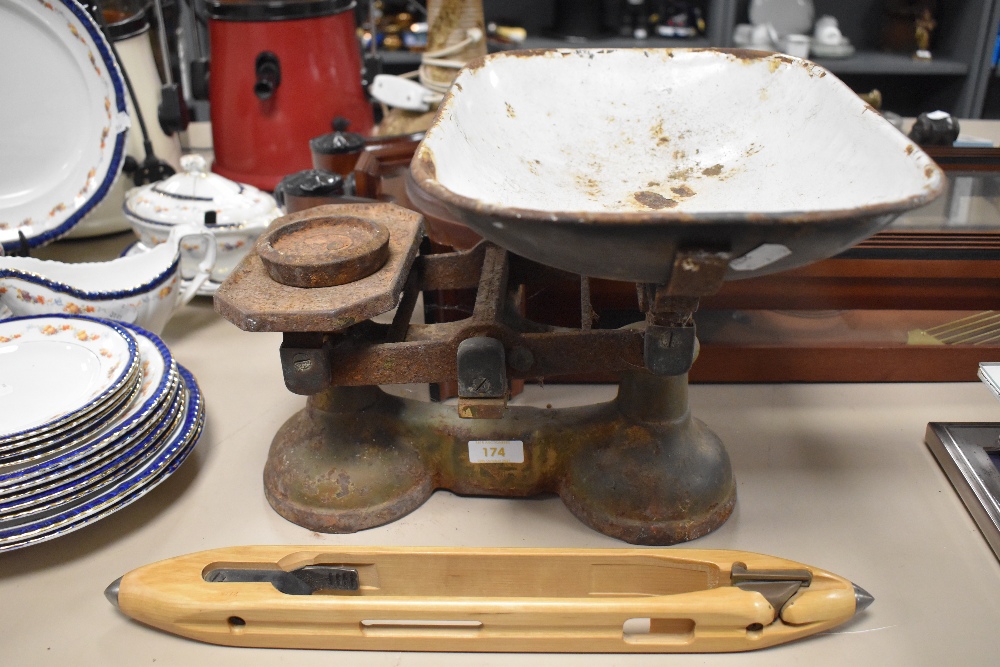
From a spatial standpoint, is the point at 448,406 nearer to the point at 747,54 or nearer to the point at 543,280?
the point at 543,280

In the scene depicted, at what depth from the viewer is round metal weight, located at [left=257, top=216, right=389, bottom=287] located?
87 cm

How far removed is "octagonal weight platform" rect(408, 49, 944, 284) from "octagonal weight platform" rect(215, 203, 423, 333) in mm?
113

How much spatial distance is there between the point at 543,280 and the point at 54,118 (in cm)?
90

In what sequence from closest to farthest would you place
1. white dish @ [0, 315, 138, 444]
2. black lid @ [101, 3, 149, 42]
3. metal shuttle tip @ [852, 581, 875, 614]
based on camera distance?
metal shuttle tip @ [852, 581, 875, 614] → white dish @ [0, 315, 138, 444] → black lid @ [101, 3, 149, 42]

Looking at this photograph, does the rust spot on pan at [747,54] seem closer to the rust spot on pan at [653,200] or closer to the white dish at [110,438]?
the rust spot on pan at [653,200]

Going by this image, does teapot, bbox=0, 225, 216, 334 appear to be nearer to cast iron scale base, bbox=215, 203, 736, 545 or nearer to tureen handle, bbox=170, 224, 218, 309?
tureen handle, bbox=170, 224, 218, 309

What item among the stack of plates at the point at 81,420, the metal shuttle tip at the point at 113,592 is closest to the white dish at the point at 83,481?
the stack of plates at the point at 81,420

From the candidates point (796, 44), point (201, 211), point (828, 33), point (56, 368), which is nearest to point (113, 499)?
point (56, 368)

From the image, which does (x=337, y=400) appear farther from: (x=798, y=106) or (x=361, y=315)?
(x=798, y=106)

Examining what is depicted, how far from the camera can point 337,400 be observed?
966 mm

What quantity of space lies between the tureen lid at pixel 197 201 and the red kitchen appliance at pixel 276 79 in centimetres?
29

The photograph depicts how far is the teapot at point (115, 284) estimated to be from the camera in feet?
3.67

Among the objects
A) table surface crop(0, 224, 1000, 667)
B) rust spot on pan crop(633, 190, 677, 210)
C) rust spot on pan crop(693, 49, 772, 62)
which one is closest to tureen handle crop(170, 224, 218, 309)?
table surface crop(0, 224, 1000, 667)

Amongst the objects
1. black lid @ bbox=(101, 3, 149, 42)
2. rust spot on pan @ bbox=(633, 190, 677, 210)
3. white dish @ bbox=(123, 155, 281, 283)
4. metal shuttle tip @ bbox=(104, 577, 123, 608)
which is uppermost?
black lid @ bbox=(101, 3, 149, 42)
